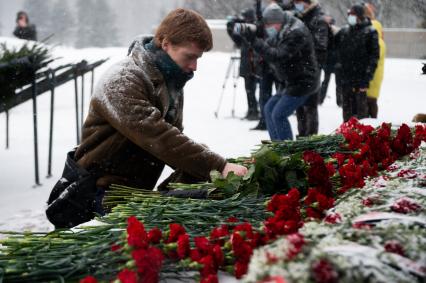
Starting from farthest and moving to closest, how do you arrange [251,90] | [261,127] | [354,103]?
[251,90] → [261,127] → [354,103]

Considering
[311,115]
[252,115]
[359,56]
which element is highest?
[359,56]

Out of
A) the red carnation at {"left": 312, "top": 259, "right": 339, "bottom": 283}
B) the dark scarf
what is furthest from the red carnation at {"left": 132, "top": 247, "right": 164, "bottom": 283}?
the dark scarf

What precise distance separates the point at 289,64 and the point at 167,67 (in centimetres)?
370

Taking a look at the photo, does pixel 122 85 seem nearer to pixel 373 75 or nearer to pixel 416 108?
pixel 416 108

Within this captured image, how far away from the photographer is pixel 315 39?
8.68 meters

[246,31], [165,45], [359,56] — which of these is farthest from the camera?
[359,56]

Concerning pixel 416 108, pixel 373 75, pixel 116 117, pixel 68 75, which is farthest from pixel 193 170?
pixel 373 75

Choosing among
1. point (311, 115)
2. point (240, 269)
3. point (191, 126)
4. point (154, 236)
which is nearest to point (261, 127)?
point (191, 126)

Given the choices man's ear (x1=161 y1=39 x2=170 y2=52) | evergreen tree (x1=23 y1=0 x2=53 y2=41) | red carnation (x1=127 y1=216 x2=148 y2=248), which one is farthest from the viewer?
evergreen tree (x1=23 y1=0 x2=53 y2=41)

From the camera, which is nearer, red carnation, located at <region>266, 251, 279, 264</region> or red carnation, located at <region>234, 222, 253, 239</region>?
red carnation, located at <region>266, 251, 279, 264</region>

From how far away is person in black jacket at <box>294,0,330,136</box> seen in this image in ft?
22.7

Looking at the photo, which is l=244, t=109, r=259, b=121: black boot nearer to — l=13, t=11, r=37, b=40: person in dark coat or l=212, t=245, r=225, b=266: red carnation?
l=13, t=11, r=37, b=40: person in dark coat

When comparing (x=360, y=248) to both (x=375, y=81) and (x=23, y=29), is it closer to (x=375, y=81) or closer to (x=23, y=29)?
(x=375, y=81)

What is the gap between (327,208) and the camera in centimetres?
160
